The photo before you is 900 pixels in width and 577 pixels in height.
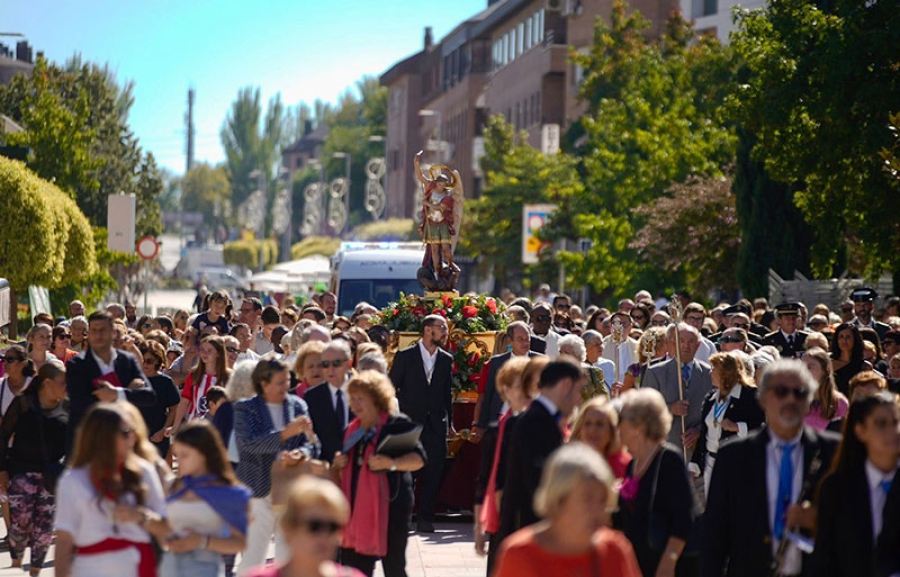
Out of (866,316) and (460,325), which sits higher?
(866,316)

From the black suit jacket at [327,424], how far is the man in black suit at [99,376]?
5.06ft

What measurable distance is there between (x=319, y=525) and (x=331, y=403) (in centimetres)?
490

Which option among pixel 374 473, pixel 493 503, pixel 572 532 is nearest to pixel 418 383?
pixel 374 473

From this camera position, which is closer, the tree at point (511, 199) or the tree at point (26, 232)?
Result: the tree at point (26, 232)

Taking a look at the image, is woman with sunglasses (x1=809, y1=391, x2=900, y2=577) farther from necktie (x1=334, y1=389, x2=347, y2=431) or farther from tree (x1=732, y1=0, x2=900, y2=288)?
tree (x1=732, y1=0, x2=900, y2=288)

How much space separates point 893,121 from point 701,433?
9.50 metres

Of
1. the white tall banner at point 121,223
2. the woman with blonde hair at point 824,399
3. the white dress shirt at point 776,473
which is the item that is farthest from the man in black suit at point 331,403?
the white tall banner at point 121,223

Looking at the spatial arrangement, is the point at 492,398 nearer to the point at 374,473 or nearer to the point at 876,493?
the point at 374,473

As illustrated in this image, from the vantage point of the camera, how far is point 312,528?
5.51 m

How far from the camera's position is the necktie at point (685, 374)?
516 inches

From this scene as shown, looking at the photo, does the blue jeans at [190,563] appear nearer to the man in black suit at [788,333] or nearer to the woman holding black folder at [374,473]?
the woman holding black folder at [374,473]

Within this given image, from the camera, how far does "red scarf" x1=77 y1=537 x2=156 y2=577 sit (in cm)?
698

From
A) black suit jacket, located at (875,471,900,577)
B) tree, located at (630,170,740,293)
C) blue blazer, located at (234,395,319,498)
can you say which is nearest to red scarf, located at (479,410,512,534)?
blue blazer, located at (234,395,319,498)

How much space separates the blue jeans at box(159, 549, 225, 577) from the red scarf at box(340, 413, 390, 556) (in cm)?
226
